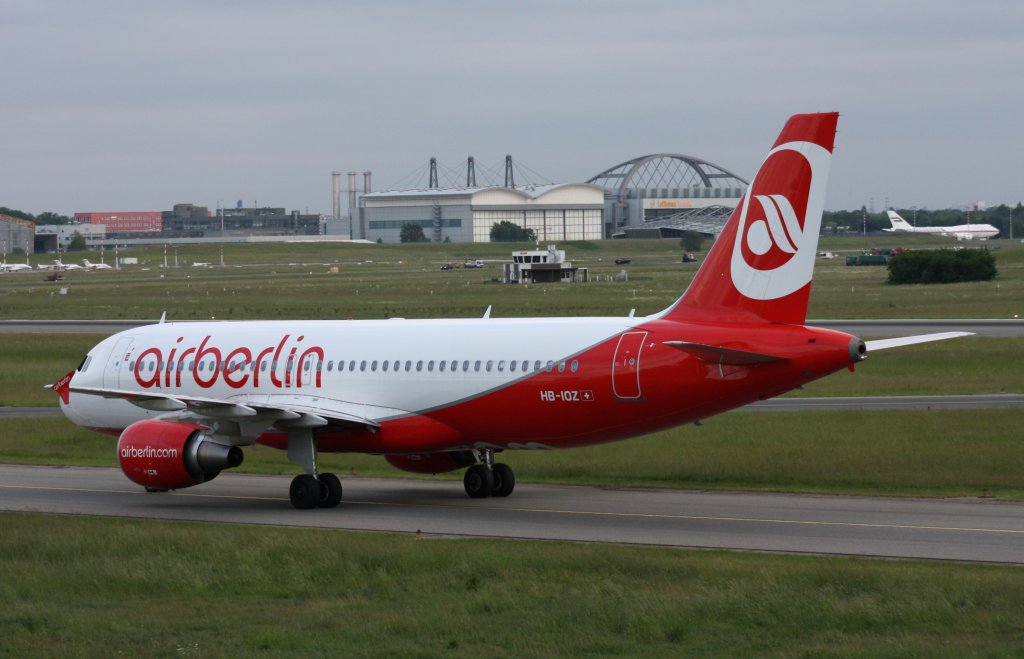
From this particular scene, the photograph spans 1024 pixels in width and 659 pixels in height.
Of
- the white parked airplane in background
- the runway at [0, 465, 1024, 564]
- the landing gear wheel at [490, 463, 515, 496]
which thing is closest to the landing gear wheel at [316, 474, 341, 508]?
the runway at [0, 465, 1024, 564]

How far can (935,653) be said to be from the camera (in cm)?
1359

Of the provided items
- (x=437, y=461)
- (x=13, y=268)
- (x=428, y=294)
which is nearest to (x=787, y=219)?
(x=437, y=461)

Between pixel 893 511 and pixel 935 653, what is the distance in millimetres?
11494

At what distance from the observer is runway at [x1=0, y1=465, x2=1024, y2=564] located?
71.2ft

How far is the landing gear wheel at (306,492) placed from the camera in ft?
90.1

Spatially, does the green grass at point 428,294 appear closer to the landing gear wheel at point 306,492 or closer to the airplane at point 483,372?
the airplane at point 483,372

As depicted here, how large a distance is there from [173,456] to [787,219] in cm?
1269

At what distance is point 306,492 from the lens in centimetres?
2750

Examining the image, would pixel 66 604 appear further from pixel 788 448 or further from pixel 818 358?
pixel 788 448

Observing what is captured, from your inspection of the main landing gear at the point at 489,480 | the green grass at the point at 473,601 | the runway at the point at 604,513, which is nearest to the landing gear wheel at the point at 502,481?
the main landing gear at the point at 489,480

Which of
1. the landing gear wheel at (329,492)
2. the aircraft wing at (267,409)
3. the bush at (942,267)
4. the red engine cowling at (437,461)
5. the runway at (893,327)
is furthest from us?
the bush at (942,267)


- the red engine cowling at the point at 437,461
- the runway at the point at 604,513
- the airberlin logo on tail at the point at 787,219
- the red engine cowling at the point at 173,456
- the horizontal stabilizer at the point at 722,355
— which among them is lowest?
the runway at the point at 604,513

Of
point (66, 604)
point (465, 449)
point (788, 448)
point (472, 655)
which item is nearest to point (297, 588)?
point (66, 604)

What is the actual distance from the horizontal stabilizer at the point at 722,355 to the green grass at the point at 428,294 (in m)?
53.3
